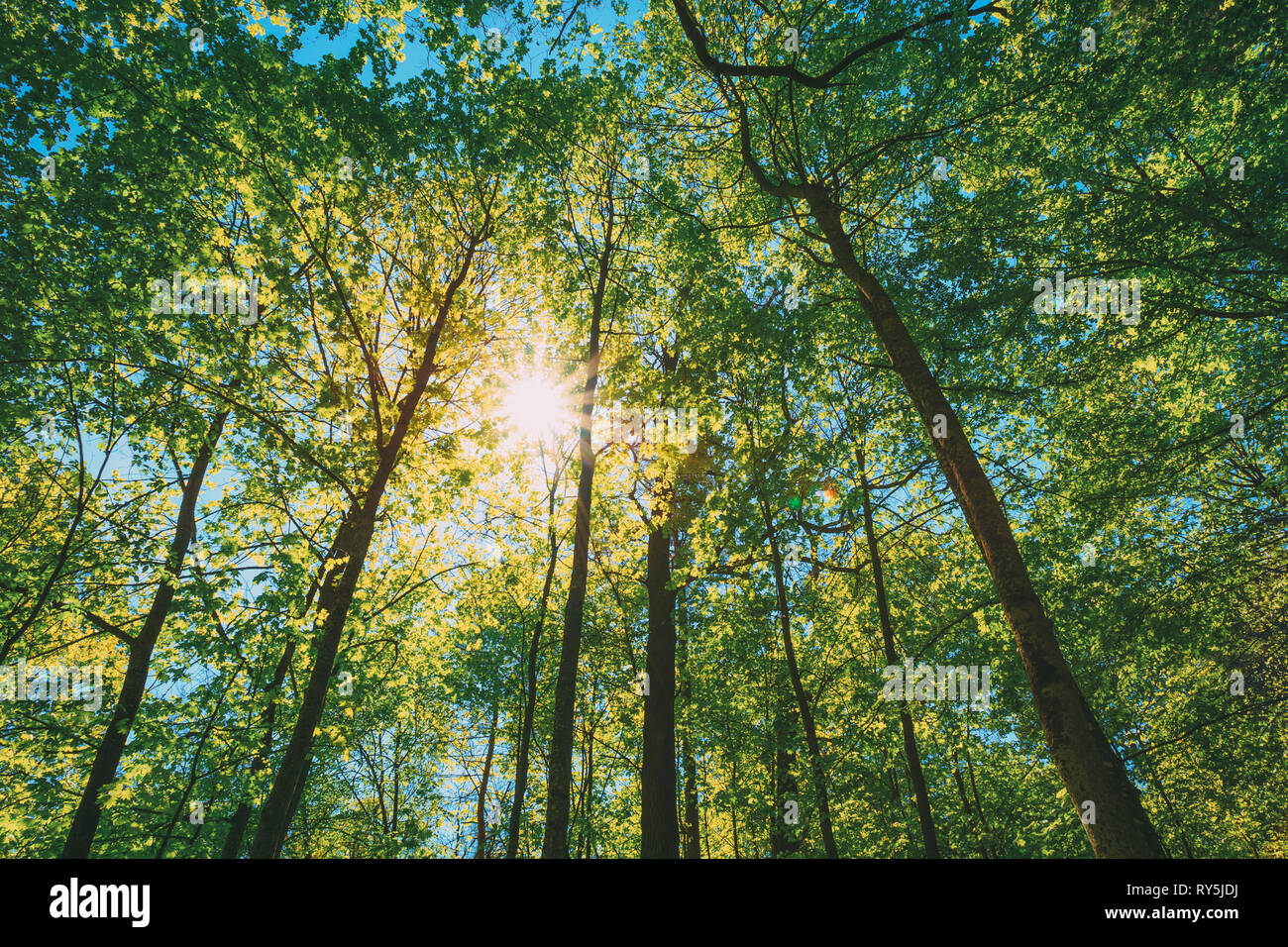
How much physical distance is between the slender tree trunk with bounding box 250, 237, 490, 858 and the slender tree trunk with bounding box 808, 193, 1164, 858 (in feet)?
30.1

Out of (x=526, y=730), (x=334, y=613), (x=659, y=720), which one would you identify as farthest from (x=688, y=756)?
(x=334, y=613)

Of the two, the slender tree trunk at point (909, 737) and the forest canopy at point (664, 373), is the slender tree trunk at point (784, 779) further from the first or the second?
the slender tree trunk at point (909, 737)

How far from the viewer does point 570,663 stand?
9516mm

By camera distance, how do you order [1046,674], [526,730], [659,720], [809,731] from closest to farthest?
[1046,674], [809,731], [659,720], [526,730]

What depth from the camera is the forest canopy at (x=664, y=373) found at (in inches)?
350

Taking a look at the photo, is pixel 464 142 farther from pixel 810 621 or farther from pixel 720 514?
pixel 810 621

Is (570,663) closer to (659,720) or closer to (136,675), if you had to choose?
(659,720)

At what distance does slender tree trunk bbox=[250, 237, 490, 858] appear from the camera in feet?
24.9

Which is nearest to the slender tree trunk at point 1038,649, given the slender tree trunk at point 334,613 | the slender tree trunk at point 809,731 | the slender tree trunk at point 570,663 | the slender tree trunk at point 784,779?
the slender tree trunk at point 809,731

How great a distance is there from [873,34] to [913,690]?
13.7m

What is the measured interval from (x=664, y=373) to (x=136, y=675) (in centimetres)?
1362

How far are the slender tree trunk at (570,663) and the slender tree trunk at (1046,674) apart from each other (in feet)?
20.1

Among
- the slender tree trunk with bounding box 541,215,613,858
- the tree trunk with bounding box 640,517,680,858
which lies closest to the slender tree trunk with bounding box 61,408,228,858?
the slender tree trunk with bounding box 541,215,613,858

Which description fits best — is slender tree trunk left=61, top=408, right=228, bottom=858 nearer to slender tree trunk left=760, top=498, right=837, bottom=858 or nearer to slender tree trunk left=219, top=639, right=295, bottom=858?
slender tree trunk left=219, top=639, right=295, bottom=858
